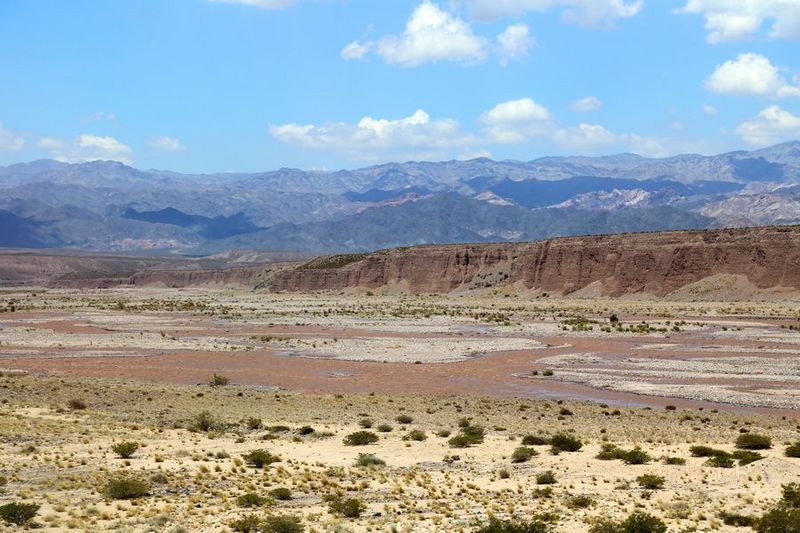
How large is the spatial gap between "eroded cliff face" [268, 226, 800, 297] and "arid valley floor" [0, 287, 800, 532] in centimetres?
4192

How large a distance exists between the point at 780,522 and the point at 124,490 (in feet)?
42.2

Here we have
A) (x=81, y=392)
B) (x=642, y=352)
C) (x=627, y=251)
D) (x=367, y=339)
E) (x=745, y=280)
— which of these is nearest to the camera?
(x=81, y=392)

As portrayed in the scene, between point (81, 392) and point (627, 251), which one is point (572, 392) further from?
point (627, 251)

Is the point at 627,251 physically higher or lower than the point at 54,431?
higher

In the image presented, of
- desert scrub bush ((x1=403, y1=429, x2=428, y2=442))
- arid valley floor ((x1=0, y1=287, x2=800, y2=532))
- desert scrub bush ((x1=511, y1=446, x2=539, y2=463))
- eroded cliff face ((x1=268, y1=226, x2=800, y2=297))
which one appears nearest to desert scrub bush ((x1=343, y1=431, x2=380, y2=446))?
arid valley floor ((x1=0, y1=287, x2=800, y2=532))

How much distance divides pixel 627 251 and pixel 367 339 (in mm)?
65334

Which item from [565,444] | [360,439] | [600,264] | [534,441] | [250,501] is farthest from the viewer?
[600,264]

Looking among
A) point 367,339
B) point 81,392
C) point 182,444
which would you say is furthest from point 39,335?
point 182,444

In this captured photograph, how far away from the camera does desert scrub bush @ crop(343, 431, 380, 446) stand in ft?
86.6

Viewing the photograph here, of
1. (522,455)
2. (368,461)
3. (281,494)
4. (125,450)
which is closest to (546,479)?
(522,455)

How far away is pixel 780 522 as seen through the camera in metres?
15.6

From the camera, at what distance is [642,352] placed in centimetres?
5744

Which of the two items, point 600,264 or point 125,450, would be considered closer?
point 125,450

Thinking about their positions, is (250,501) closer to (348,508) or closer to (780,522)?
(348,508)
